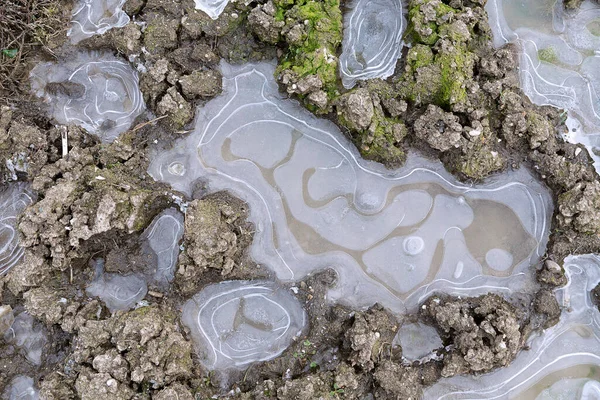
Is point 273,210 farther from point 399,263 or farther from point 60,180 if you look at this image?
point 60,180

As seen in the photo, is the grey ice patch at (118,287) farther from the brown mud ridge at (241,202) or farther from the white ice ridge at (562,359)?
the white ice ridge at (562,359)

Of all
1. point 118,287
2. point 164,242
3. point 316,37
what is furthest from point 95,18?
point 118,287

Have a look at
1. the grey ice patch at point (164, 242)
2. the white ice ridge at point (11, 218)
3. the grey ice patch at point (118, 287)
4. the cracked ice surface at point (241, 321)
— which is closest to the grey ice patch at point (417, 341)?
the cracked ice surface at point (241, 321)

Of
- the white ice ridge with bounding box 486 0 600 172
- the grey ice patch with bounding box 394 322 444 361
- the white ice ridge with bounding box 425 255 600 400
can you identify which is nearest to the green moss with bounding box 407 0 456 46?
the white ice ridge with bounding box 486 0 600 172

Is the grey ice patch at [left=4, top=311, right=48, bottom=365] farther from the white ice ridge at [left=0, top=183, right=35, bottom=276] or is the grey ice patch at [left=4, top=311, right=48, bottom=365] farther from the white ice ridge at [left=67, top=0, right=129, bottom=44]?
the white ice ridge at [left=67, top=0, right=129, bottom=44]

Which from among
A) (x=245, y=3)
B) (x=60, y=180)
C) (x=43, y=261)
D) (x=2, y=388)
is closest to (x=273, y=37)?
(x=245, y=3)

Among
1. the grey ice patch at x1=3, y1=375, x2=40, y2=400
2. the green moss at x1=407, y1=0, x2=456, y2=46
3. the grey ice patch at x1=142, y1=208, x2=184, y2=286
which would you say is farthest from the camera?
the grey ice patch at x1=142, y1=208, x2=184, y2=286

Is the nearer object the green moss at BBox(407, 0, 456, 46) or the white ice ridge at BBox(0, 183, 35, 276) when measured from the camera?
the green moss at BBox(407, 0, 456, 46)

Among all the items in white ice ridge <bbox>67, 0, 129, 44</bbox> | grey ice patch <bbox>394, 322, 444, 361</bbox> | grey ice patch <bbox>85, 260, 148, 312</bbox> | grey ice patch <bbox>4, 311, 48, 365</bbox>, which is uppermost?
white ice ridge <bbox>67, 0, 129, 44</bbox>

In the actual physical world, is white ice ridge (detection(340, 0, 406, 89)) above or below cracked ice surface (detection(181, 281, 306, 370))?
above
